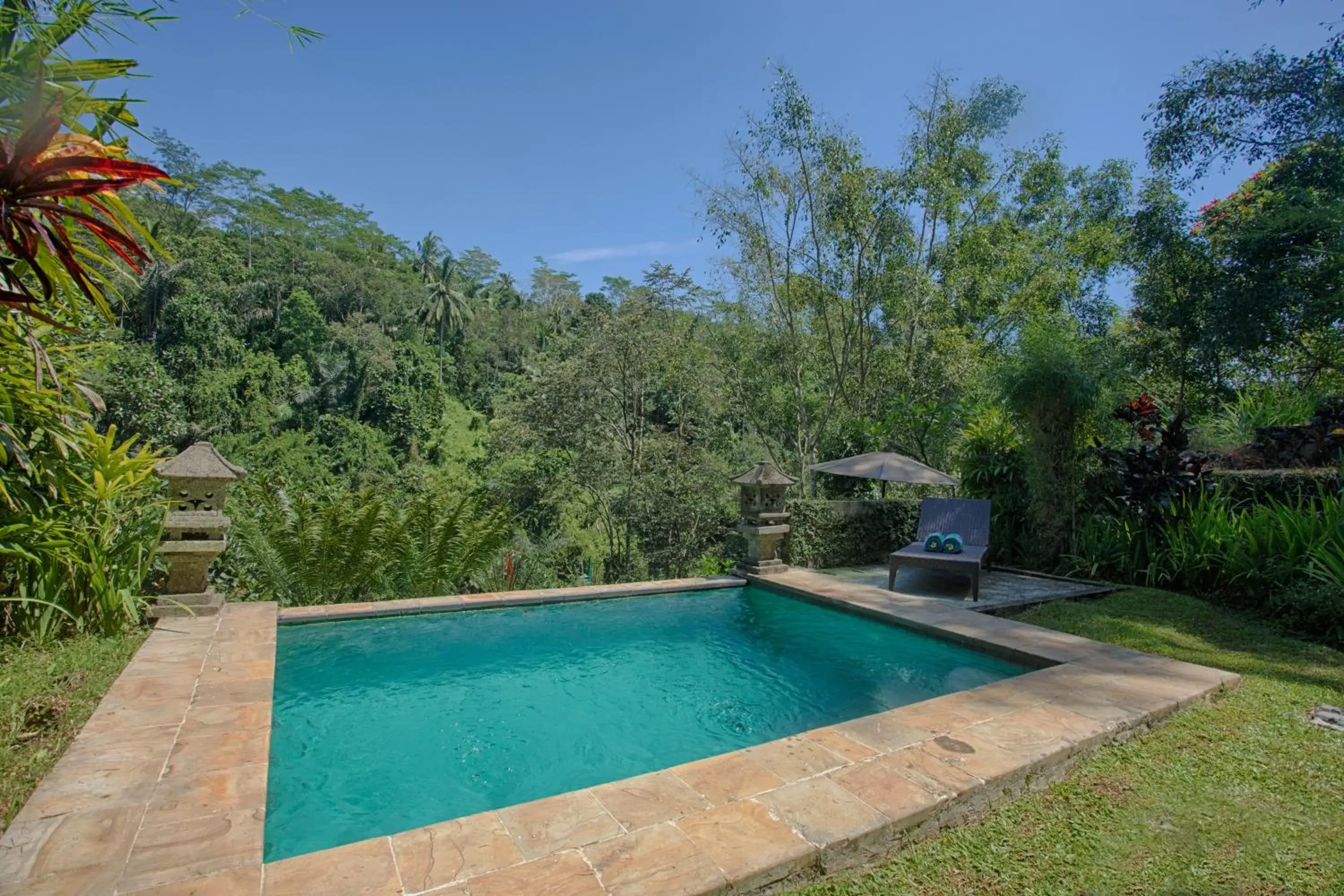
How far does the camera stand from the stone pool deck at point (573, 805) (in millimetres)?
2146

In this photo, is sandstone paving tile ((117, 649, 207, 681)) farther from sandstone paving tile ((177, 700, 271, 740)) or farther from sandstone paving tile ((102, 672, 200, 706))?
sandstone paving tile ((177, 700, 271, 740))

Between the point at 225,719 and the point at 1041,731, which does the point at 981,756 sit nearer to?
the point at 1041,731

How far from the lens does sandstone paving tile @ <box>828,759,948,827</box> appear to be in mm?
Result: 2572

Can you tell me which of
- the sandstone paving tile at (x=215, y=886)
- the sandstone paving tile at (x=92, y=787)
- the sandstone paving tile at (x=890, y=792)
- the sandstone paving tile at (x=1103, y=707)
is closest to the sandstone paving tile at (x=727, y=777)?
the sandstone paving tile at (x=890, y=792)

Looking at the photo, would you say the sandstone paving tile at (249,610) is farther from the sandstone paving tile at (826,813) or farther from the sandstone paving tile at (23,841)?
the sandstone paving tile at (826,813)

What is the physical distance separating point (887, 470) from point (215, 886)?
8182mm

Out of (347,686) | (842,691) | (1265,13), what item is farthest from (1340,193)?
(347,686)

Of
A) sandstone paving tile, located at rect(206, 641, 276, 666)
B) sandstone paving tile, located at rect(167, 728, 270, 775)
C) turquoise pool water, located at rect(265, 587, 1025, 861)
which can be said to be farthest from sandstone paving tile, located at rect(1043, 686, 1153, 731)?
sandstone paving tile, located at rect(206, 641, 276, 666)

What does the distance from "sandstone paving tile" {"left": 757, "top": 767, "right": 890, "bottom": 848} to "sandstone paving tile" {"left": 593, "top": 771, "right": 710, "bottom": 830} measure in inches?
12.0

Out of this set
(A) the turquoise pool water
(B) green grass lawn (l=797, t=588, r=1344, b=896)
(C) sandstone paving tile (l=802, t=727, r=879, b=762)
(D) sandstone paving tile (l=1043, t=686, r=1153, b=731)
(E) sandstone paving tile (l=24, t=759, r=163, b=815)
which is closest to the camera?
(B) green grass lawn (l=797, t=588, r=1344, b=896)

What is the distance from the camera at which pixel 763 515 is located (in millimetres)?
8164

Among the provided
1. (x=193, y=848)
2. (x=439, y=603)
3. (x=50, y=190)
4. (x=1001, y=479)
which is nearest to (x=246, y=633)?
(x=439, y=603)

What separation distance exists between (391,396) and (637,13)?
2788 centimetres

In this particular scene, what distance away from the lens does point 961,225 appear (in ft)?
41.5
